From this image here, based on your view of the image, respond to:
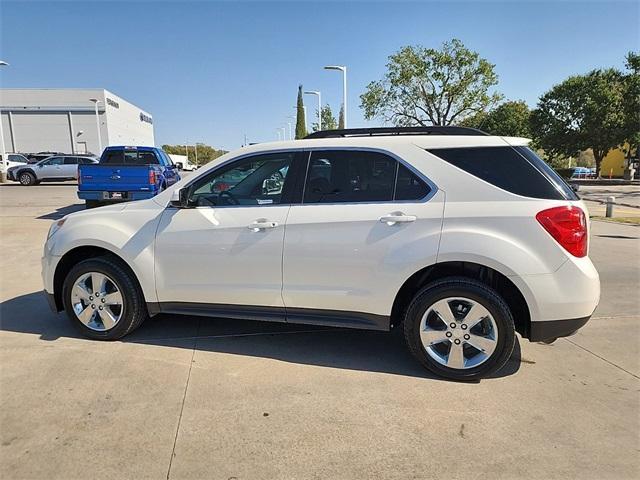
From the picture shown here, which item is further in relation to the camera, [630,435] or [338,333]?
[338,333]

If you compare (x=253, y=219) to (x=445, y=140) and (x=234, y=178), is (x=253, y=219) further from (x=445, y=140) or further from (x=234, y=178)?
(x=445, y=140)

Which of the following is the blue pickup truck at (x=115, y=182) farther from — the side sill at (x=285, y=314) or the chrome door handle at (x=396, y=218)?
the chrome door handle at (x=396, y=218)

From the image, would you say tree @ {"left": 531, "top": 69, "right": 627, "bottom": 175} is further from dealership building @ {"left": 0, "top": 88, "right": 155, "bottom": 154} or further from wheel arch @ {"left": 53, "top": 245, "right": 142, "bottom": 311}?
dealership building @ {"left": 0, "top": 88, "right": 155, "bottom": 154}

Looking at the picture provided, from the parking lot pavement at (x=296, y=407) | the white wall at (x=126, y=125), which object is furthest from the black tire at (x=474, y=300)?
the white wall at (x=126, y=125)

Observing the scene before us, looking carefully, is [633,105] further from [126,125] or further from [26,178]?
[126,125]

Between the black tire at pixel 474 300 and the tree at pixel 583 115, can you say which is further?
the tree at pixel 583 115

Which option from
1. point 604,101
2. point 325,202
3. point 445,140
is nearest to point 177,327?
point 325,202

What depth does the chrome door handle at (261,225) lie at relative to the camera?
3.46m

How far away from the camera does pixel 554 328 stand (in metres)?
3.13

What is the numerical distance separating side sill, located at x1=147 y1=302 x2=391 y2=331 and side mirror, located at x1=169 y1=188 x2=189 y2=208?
2.83 ft

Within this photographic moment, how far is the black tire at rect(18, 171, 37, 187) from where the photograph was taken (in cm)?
2420

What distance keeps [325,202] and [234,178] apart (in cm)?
87

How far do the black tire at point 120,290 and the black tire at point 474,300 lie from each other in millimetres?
2353

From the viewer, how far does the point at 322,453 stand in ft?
8.14
